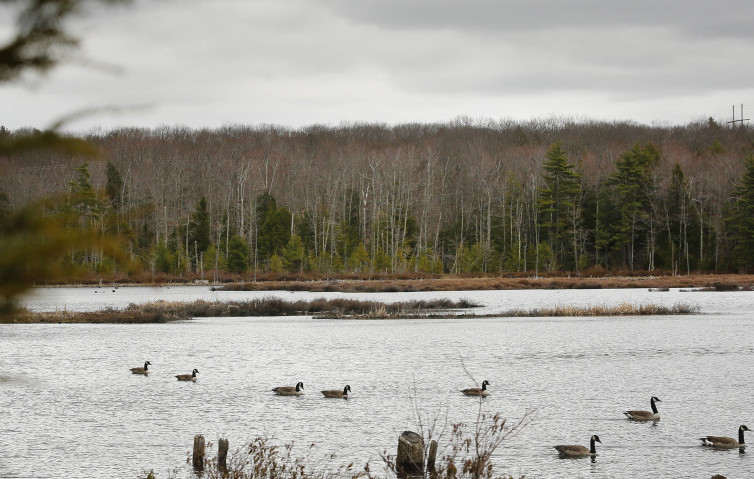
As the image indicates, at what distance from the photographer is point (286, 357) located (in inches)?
1193

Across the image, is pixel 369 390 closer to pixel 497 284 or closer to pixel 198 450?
pixel 198 450

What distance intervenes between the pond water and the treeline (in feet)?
146

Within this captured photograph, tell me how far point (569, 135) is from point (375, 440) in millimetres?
142043

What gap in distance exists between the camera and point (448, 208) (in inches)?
4719

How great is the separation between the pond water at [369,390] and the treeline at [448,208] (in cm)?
4453

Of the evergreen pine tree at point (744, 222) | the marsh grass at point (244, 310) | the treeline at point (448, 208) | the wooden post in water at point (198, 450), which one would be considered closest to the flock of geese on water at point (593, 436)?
the wooden post in water at point (198, 450)

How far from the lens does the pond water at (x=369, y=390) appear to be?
15.0 m

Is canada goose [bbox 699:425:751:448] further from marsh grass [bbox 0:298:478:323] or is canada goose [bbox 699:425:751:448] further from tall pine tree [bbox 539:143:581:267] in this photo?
tall pine tree [bbox 539:143:581:267]

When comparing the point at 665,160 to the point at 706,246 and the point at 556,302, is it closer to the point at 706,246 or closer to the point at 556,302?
the point at 706,246

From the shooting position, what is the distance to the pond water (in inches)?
591

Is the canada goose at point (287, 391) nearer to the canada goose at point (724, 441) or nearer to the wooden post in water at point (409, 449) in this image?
the wooden post in water at point (409, 449)

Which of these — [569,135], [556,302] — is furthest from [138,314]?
[569,135]

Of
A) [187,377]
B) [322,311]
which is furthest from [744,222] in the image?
[187,377]

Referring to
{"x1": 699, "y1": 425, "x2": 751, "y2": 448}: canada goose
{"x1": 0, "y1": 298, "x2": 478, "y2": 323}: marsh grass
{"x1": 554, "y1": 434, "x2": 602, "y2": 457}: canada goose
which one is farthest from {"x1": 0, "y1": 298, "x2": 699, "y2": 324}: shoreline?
{"x1": 554, "y1": 434, "x2": 602, "y2": 457}: canada goose
